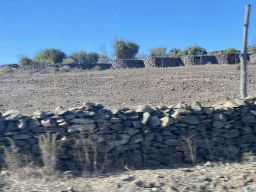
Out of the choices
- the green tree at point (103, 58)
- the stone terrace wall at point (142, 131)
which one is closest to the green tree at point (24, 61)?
the green tree at point (103, 58)

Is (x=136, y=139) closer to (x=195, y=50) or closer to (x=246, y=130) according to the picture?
(x=246, y=130)

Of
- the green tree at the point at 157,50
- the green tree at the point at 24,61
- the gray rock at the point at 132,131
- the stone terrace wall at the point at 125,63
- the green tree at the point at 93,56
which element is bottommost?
the gray rock at the point at 132,131

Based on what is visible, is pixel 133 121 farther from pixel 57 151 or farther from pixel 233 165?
pixel 233 165

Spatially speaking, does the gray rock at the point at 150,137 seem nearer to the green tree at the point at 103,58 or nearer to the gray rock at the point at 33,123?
the gray rock at the point at 33,123

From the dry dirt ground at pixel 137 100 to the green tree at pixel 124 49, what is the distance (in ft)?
62.2

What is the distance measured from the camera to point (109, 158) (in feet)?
16.7

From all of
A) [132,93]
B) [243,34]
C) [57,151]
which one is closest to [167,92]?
[132,93]

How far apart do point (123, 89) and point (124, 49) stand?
23.2 m

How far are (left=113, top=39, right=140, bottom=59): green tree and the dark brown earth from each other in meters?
18.6

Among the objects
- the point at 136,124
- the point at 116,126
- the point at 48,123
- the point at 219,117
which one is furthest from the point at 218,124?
the point at 48,123

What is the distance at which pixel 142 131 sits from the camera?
5.21m

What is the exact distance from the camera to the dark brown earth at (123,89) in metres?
9.70

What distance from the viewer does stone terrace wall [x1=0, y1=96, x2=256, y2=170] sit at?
488 centimetres

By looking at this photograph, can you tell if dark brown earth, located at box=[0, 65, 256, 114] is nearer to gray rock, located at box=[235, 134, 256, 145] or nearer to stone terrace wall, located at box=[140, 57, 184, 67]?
gray rock, located at box=[235, 134, 256, 145]
